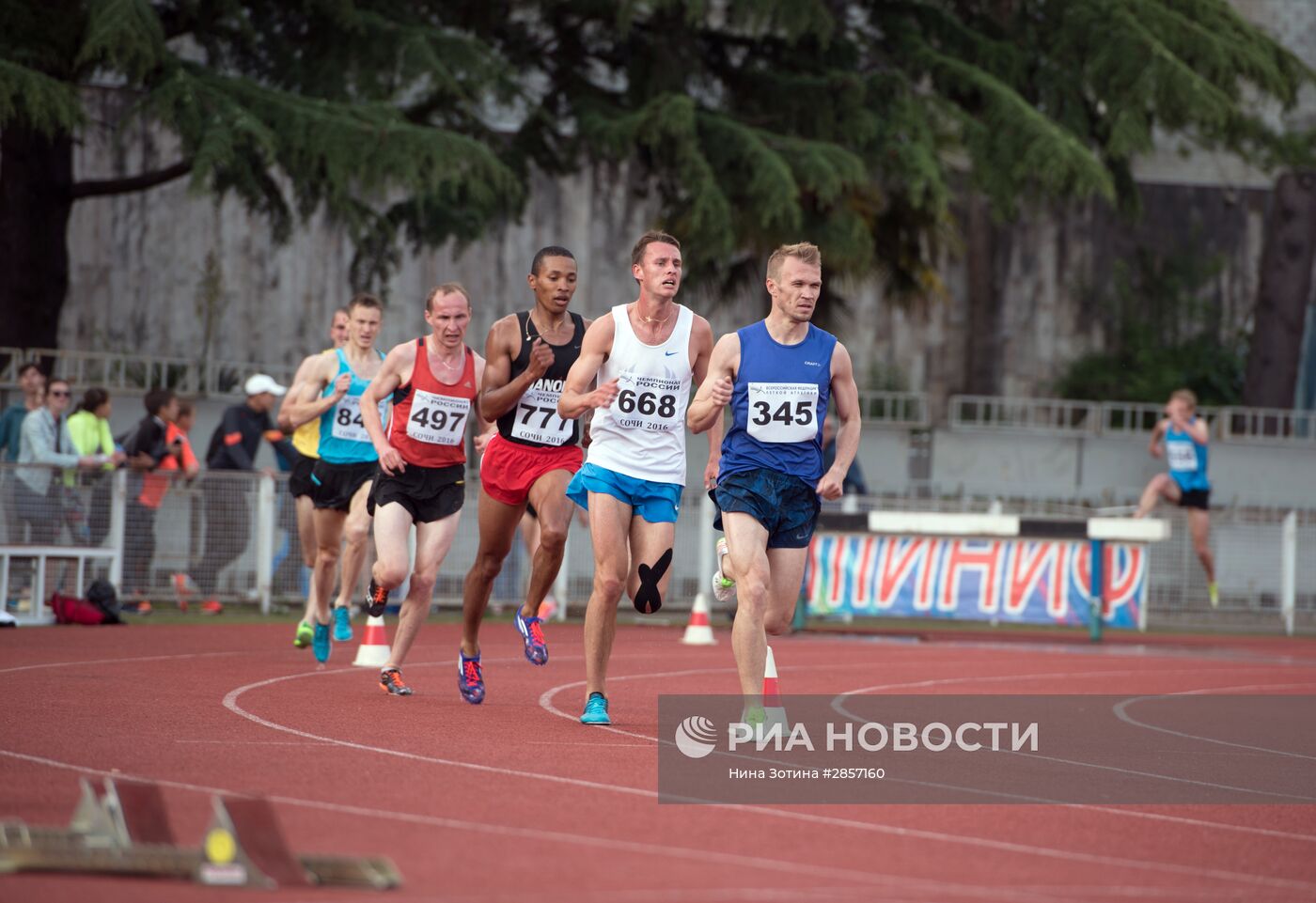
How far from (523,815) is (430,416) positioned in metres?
4.86

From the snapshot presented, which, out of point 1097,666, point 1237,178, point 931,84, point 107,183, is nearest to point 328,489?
point 1097,666

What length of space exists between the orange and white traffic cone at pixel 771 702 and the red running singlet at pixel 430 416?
2.65 m

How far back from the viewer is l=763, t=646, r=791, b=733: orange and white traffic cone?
8.84 m

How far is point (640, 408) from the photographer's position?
9336 mm

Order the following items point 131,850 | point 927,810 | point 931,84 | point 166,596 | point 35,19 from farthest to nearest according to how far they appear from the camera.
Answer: point 931,84
point 35,19
point 166,596
point 927,810
point 131,850

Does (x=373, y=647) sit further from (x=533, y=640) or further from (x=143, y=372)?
(x=143, y=372)

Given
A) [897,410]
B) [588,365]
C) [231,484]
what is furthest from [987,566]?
[588,365]

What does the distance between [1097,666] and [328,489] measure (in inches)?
278

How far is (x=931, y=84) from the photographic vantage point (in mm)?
25906

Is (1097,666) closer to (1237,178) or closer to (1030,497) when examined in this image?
(1030,497)

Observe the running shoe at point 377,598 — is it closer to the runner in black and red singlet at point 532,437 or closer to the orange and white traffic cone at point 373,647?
the runner in black and red singlet at point 532,437

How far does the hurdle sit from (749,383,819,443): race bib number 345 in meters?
10.8

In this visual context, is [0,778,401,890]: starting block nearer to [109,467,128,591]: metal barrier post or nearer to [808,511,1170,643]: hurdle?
[109,467,128,591]: metal barrier post

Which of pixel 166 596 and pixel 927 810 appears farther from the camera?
pixel 166 596
